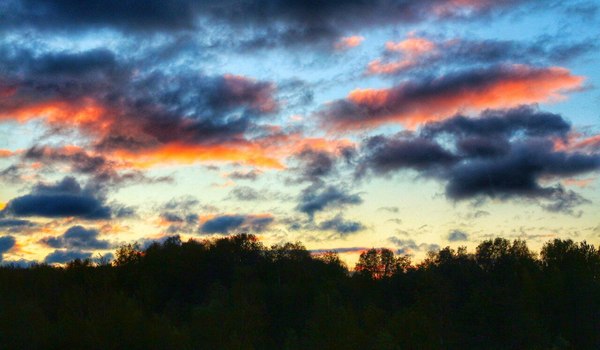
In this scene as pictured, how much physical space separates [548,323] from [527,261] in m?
38.4

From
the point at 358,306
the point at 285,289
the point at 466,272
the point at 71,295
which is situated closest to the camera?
the point at 71,295

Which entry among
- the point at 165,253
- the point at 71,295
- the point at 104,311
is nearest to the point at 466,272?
the point at 165,253

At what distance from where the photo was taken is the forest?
74.9 meters

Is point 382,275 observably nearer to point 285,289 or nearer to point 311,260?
point 311,260

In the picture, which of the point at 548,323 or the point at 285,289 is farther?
the point at 285,289

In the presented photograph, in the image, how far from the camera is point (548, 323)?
137m

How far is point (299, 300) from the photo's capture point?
14862 centimetres

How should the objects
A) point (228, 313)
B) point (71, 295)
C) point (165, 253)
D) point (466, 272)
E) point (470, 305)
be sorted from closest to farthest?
point (228, 313) < point (71, 295) < point (470, 305) < point (466, 272) < point (165, 253)

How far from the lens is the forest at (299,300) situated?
74.9 metres

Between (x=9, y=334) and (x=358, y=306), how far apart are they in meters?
85.8

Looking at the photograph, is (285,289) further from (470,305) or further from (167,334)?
(167,334)

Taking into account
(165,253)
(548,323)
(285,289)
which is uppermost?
(165,253)

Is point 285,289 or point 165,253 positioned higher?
point 165,253

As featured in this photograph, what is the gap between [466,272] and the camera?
165 meters
